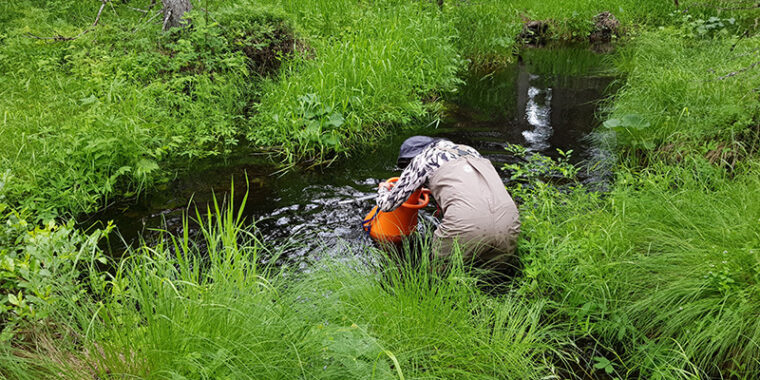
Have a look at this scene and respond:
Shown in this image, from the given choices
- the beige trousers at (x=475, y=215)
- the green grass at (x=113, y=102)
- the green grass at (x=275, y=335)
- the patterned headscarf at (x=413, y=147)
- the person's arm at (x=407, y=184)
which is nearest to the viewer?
the green grass at (x=275, y=335)

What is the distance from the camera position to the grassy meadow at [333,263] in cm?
212

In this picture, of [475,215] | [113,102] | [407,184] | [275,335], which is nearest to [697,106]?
[475,215]

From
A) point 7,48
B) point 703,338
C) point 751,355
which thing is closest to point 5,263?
point 703,338

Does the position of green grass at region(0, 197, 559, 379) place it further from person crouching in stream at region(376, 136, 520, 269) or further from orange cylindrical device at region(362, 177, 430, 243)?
orange cylindrical device at region(362, 177, 430, 243)

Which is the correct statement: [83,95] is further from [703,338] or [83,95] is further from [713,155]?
[713,155]

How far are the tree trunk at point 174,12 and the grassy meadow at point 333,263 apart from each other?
22cm

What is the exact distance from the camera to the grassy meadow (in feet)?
6.97

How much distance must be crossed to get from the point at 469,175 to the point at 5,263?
286cm

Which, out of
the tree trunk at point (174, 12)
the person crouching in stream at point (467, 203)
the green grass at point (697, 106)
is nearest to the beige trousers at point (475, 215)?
the person crouching in stream at point (467, 203)

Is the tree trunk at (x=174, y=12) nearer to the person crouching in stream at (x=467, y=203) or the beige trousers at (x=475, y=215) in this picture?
the person crouching in stream at (x=467, y=203)

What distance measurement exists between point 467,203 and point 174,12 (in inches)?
231

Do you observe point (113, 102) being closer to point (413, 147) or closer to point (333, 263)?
point (413, 147)

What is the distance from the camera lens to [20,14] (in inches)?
308

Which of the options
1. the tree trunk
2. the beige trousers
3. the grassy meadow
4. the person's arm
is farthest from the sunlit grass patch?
the tree trunk
